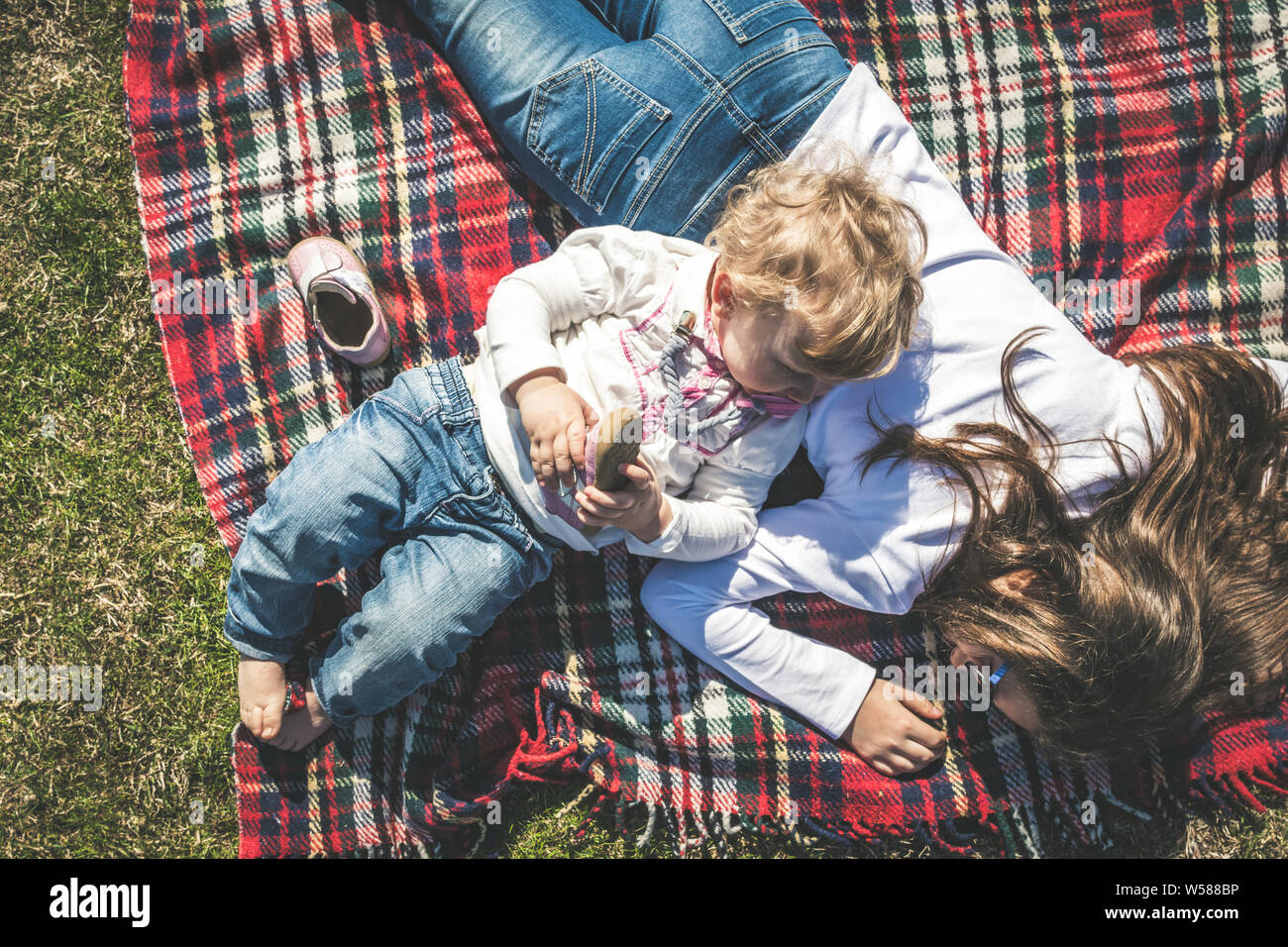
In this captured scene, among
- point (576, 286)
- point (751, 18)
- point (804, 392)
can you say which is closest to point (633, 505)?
point (804, 392)

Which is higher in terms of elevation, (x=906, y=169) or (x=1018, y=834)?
(x=906, y=169)

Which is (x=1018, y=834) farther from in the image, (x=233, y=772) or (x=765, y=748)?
(x=233, y=772)

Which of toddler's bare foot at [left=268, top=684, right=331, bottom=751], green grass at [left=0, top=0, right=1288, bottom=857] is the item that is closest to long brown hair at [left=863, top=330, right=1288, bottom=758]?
green grass at [left=0, top=0, right=1288, bottom=857]

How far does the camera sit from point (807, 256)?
1.69m

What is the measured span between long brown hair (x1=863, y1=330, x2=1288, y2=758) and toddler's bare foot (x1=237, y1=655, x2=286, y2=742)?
160cm

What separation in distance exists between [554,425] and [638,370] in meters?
0.27

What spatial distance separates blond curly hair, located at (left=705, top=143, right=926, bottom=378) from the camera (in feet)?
5.54

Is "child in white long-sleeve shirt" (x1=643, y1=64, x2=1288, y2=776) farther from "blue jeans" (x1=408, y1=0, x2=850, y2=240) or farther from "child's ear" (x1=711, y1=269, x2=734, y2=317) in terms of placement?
"child's ear" (x1=711, y1=269, x2=734, y2=317)

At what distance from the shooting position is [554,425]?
181cm

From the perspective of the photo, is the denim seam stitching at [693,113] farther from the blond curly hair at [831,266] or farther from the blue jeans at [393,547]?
the blue jeans at [393,547]

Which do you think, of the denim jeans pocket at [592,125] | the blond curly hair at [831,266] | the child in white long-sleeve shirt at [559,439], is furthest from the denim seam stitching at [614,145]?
the blond curly hair at [831,266]

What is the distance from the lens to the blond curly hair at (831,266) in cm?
169
